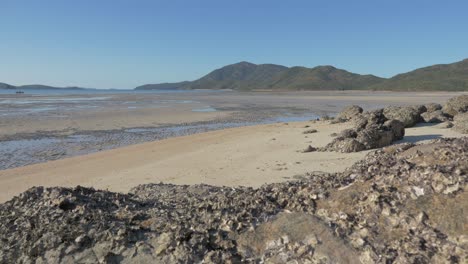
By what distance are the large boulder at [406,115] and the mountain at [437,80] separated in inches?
4707

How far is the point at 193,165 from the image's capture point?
10891 millimetres

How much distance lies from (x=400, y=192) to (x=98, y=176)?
27.6 ft

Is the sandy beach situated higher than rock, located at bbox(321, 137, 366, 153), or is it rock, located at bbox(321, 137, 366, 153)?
rock, located at bbox(321, 137, 366, 153)

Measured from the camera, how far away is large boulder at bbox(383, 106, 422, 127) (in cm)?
1664

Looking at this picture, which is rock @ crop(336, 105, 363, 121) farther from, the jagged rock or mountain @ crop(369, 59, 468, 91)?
mountain @ crop(369, 59, 468, 91)

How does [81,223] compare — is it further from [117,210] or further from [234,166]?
[234,166]

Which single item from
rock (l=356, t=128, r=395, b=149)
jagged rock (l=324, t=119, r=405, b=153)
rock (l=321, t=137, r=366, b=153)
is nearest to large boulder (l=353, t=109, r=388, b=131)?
jagged rock (l=324, t=119, r=405, b=153)

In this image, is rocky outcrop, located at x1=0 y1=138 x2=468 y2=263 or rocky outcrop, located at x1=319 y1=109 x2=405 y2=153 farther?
rocky outcrop, located at x1=319 y1=109 x2=405 y2=153

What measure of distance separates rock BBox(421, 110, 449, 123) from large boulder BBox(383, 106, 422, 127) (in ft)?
2.50

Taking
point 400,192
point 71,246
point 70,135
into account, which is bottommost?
point 70,135

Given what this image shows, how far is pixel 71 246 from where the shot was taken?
131 inches

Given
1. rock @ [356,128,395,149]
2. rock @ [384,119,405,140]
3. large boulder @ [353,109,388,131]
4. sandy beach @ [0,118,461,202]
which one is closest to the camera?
sandy beach @ [0,118,461,202]

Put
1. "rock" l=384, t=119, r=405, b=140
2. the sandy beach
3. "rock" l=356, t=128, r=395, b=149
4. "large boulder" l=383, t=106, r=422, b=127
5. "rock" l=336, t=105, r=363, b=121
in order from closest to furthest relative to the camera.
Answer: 1. the sandy beach
2. "rock" l=356, t=128, r=395, b=149
3. "rock" l=384, t=119, r=405, b=140
4. "large boulder" l=383, t=106, r=422, b=127
5. "rock" l=336, t=105, r=363, b=121

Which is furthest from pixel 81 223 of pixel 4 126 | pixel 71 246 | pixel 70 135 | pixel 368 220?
pixel 4 126
